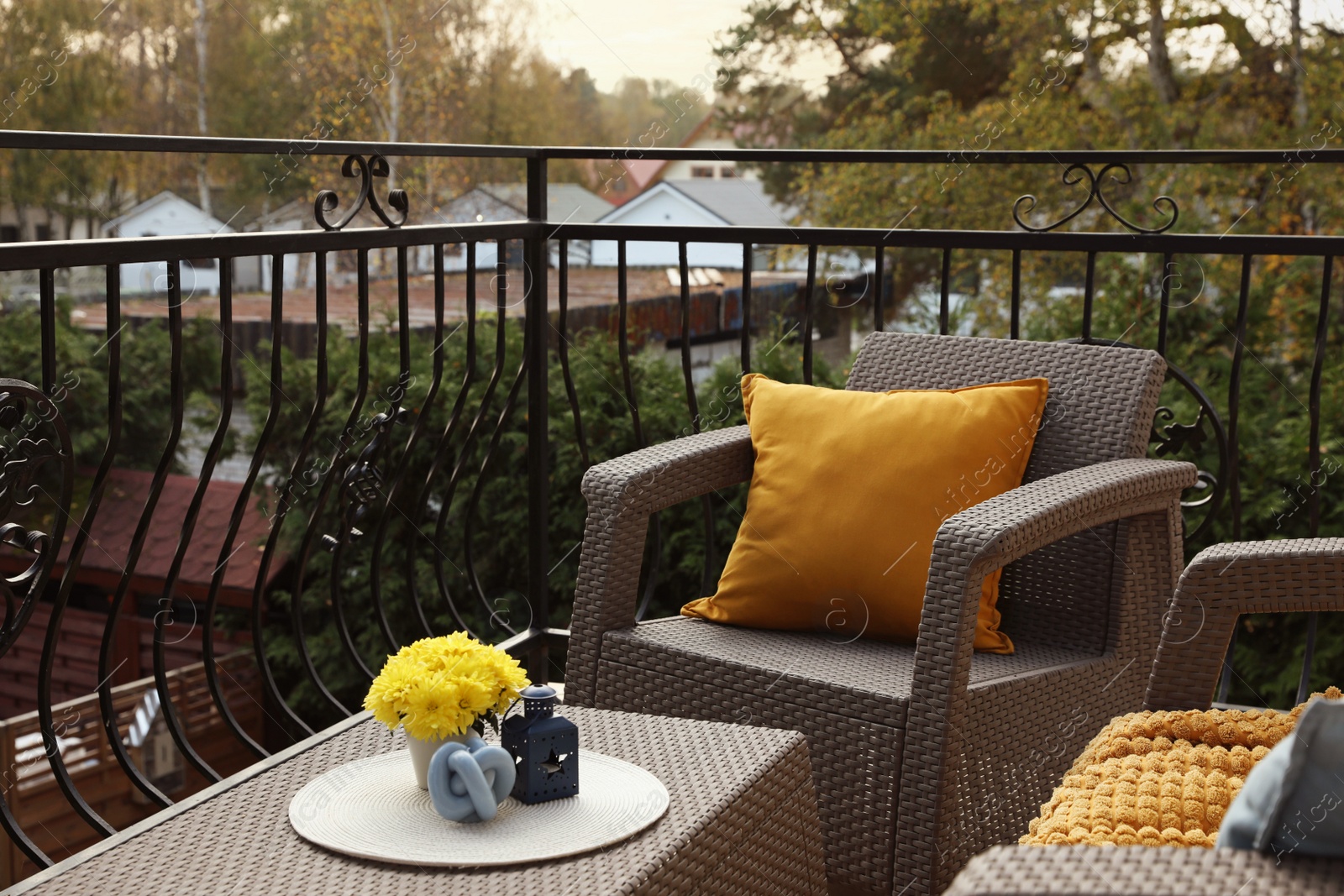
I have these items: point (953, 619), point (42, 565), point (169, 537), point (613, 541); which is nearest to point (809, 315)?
point (613, 541)

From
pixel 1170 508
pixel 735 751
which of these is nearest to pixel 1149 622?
pixel 1170 508

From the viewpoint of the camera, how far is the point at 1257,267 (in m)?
7.94

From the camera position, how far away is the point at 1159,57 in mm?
8008

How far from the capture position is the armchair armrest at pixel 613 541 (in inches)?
72.4

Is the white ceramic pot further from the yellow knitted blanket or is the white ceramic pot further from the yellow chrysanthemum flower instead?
the yellow knitted blanket

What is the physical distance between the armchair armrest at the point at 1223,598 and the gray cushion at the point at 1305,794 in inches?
23.5

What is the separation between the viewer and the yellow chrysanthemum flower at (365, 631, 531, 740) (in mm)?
1213

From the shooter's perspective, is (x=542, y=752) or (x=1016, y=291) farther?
(x=1016, y=291)

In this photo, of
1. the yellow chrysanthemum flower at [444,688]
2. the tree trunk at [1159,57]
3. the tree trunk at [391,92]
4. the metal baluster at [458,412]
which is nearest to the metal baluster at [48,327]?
the yellow chrysanthemum flower at [444,688]

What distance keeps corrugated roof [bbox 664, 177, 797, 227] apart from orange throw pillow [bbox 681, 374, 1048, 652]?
7.56 meters

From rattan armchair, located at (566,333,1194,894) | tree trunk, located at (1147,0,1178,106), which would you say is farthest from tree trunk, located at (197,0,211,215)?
rattan armchair, located at (566,333,1194,894)

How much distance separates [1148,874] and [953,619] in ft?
2.45

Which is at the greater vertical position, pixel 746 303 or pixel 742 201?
pixel 742 201

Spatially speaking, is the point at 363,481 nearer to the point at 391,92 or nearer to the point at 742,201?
the point at 742,201
